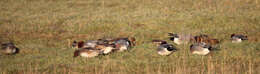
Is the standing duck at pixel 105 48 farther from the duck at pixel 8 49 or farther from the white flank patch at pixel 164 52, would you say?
the duck at pixel 8 49

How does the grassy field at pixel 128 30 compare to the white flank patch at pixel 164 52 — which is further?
the white flank patch at pixel 164 52

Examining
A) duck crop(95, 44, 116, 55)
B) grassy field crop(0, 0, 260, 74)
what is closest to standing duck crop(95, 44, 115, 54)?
duck crop(95, 44, 116, 55)

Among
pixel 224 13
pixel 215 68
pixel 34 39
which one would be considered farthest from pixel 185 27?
pixel 215 68

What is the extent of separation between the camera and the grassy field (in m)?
10.7

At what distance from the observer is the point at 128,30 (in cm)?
1880

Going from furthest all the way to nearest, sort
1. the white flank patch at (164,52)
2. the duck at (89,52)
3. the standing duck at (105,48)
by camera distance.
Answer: the standing duck at (105,48) → the duck at (89,52) → the white flank patch at (164,52)

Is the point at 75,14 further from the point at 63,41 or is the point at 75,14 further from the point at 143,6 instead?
the point at 63,41

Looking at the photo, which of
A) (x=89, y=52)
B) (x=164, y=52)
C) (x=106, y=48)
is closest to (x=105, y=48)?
(x=106, y=48)

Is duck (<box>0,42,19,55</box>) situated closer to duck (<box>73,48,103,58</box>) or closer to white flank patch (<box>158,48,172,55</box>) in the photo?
duck (<box>73,48,103,58</box>)

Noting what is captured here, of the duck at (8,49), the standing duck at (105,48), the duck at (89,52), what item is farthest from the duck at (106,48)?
the duck at (8,49)

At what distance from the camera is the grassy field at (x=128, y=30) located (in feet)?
35.0

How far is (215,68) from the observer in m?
10.2

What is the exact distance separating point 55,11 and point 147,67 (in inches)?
644

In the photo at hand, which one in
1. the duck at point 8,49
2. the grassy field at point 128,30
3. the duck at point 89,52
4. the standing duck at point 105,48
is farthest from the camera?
the duck at point 8,49
